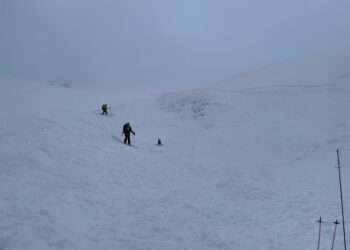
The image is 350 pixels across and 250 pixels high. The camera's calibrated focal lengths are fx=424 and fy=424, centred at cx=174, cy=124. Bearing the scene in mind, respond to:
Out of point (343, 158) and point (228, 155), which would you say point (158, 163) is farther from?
point (343, 158)

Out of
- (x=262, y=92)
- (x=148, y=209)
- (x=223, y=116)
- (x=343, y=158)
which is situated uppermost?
(x=262, y=92)

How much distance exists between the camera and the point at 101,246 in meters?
14.3

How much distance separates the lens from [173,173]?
23.0 meters

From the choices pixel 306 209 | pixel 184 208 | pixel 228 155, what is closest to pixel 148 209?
pixel 184 208

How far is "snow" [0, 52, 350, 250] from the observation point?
1557 centimetres

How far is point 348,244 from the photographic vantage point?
608 inches

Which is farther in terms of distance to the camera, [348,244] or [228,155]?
[228,155]

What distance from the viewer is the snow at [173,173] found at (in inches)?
613

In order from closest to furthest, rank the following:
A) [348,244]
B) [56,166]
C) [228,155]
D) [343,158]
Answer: [348,244]
[56,166]
[343,158]
[228,155]

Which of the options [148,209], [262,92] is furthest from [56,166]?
[262,92]

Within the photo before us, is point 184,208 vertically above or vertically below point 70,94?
below

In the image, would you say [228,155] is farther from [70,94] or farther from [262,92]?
[70,94]

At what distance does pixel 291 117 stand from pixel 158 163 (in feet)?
52.6

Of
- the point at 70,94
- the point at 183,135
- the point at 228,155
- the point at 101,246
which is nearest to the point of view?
the point at 101,246
